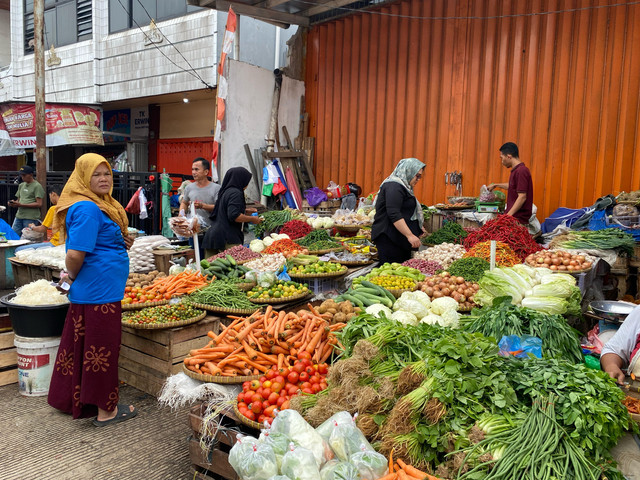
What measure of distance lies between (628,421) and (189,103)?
13968 millimetres

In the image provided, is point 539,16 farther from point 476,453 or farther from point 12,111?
point 12,111

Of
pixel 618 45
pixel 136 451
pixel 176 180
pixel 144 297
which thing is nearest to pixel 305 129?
pixel 176 180

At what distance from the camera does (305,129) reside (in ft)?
37.0

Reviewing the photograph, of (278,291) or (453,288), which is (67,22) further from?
(453,288)

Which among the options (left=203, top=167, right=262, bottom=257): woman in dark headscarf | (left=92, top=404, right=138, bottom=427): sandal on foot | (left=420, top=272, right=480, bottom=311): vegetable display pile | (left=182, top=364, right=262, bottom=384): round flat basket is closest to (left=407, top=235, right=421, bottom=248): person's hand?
(left=420, top=272, right=480, bottom=311): vegetable display pile

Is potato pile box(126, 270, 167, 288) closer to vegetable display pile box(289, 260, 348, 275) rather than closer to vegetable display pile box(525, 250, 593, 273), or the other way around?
vegetable display pile box(289, 260, 348, 275)

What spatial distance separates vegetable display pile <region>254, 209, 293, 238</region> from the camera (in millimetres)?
8469

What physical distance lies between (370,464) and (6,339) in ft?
13.8

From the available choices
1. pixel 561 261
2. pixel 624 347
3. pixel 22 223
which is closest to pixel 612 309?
pixel 561 261

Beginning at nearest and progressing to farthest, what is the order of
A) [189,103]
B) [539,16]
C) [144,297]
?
[144,297] < [539,16] < [189,103]

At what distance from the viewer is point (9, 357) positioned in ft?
15.5

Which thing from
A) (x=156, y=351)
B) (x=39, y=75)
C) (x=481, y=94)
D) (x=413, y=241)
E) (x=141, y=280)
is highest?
(x=39, y=75)

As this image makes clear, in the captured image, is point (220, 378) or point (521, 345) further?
point (220, 378)

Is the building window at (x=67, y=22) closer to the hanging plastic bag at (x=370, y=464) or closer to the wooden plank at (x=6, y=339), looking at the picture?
the wooden plank at (x=6, y=339)
